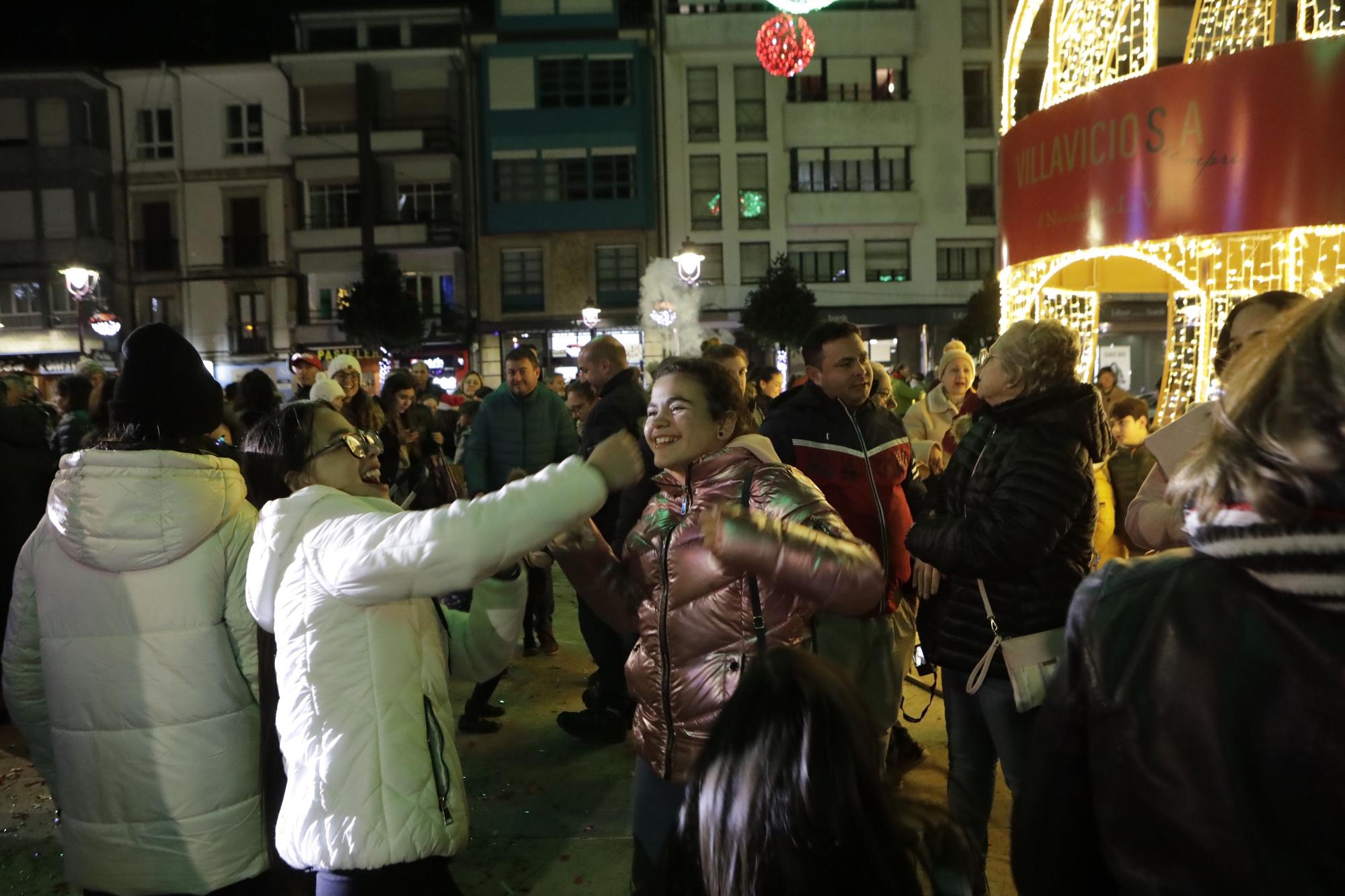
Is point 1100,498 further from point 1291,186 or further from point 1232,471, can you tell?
point 1232,471

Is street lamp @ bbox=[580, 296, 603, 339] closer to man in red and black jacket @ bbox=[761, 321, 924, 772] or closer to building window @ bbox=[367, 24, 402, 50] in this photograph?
building window @ bbox=[367, 24, 402, 50]

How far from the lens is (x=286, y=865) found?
2.55 metres

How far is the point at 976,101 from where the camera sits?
32.2 meters

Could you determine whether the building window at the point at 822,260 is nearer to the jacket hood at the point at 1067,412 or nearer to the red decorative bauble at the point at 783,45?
the red decorative bauble at the point at 783,45

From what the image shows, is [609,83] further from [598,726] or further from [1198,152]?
[598,726]

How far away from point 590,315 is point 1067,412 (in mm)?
23056

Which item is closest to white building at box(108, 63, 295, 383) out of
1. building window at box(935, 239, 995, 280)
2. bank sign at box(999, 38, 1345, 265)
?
building window at box(935, 239, 995, 280)

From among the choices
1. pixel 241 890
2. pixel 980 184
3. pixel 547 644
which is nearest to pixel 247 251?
pixel 980 184

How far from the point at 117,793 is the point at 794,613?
1.92m

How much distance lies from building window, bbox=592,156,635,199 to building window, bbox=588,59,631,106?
1.84 metres

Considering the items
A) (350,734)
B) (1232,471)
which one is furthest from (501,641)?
(1232,471)

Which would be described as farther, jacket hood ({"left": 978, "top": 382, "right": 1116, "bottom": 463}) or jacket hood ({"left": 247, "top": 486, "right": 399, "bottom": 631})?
jacket hood ({"left": 978, "top": 382, "right": 1116, "bottom": 463})

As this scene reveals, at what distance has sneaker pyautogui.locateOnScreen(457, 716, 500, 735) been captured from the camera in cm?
548

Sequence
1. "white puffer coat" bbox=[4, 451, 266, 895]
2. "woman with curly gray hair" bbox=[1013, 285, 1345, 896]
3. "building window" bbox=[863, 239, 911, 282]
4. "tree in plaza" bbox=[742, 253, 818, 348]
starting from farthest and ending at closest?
"building window" bbox=[863, 239, 911, 282] < "tree in plaza" bbox=[742, 253, 818, 348] < "white puffer coat" bbox=[4, 451, 266, 895] < "woman with curly gray hair" bbox=[1013, 285, 1345, 896]
